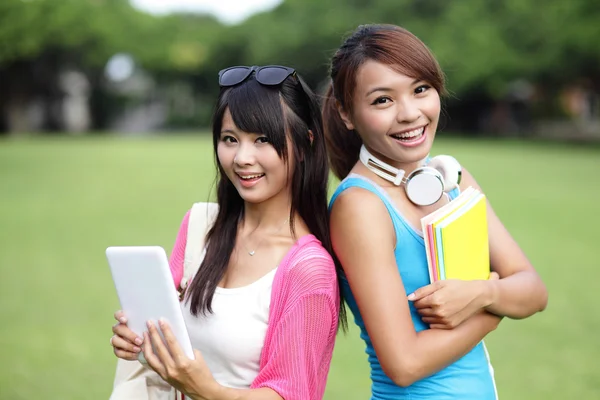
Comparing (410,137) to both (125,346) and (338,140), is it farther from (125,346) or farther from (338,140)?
(125,346)

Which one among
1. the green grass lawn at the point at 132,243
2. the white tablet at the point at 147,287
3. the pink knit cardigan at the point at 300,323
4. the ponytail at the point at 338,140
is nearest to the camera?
the white tablet at the point at 147,287

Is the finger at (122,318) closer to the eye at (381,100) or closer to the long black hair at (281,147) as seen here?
the long black hair at (281,147)

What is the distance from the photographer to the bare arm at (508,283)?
88.2 inches

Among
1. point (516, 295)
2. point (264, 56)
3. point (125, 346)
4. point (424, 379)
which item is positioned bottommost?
point (264, 56)

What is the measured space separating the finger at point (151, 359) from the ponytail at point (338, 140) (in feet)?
3.27

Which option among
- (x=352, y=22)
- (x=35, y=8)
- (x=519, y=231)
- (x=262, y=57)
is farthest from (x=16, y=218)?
(x=262, y=57)

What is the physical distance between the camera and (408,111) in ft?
7.23

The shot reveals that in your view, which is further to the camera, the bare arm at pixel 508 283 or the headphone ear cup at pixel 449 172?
the headphone ear cup at pixel 449 172

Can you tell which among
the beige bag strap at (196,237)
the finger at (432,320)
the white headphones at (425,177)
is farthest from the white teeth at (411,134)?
A: the beige bag strap at (196,237)

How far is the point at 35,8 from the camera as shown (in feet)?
128

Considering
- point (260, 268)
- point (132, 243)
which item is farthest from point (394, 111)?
point (132, 243)

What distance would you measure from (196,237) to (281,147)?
1.48ft

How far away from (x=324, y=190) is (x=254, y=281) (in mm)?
384

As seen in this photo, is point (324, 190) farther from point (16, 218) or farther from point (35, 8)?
point (35, 8)
